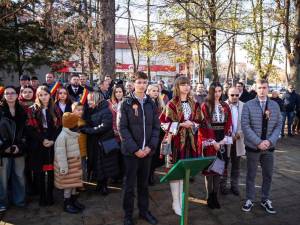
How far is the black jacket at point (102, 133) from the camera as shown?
204 inches

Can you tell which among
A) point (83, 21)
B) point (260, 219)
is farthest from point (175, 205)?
point (83, 21)

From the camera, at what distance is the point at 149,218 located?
4312 millimetres

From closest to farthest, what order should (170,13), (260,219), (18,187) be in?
1. (260,219)
2. (18,187)
3. (170,13)

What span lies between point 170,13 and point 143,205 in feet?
46.6

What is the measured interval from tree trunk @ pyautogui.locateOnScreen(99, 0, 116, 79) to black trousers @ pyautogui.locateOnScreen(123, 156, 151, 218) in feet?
17.4

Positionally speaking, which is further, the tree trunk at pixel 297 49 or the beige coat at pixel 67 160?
the tree trunk at pixel 297 49

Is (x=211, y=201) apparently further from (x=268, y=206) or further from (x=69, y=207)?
(x=69, y=207)

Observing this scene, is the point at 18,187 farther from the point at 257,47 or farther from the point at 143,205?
the point at 257,47

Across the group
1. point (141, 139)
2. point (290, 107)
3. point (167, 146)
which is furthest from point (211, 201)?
point (290, 107)

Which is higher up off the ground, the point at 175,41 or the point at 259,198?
the point at 175,41

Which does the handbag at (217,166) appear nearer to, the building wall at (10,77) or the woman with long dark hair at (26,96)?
the woman with long dark hair at (26,96)

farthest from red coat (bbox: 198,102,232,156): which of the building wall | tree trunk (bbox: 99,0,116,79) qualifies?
the building wall

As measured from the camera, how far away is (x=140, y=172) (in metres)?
4.25

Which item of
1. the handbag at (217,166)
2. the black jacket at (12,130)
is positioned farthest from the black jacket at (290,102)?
the black jacket at (12,130)
